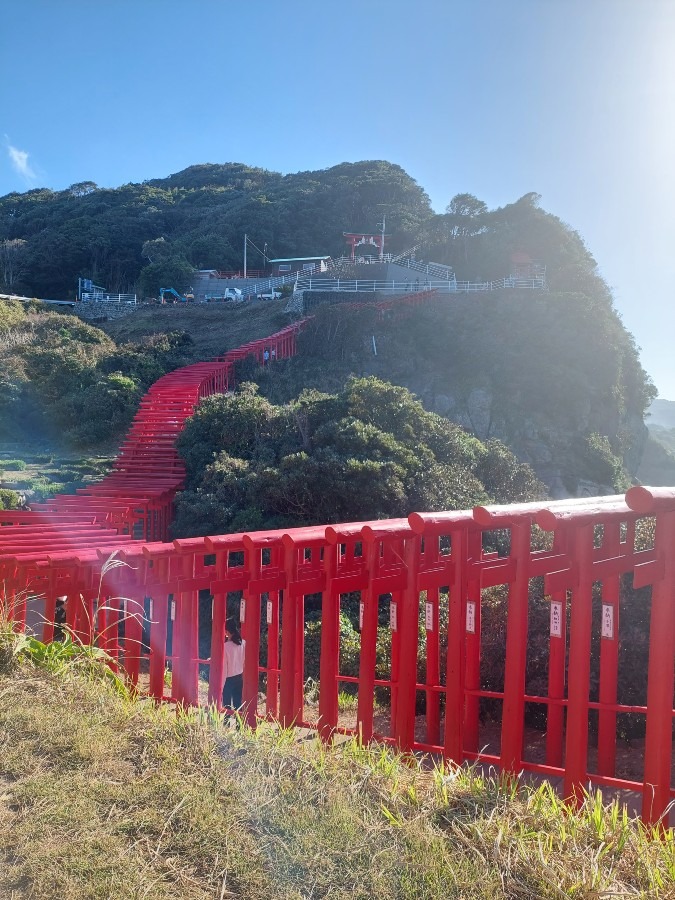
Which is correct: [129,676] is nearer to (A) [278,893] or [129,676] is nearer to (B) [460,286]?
(A) [278,893]

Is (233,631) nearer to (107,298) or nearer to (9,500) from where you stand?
(9,500)

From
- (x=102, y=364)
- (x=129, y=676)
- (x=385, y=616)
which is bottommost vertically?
(x=385, y=616)

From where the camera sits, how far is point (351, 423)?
15.3 m

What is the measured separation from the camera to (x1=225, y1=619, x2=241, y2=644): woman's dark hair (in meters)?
6.38

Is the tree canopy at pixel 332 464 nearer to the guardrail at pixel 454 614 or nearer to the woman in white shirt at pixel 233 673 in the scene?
the guardrail at pixel 454 614

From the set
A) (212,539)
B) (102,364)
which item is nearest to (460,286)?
(102,364)

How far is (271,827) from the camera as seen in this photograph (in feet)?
9.30

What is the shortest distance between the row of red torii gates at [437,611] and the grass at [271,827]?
2.17ft

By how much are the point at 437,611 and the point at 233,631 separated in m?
2.24

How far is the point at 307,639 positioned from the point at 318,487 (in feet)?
15.0

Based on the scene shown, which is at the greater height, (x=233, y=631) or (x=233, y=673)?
(x=233, y=631)

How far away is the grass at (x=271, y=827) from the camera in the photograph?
2477 mm

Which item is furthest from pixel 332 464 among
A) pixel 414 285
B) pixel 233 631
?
pixel 414 285

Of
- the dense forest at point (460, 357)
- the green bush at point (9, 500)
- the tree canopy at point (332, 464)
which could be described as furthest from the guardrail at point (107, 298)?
the green bush at point (9, 500)
